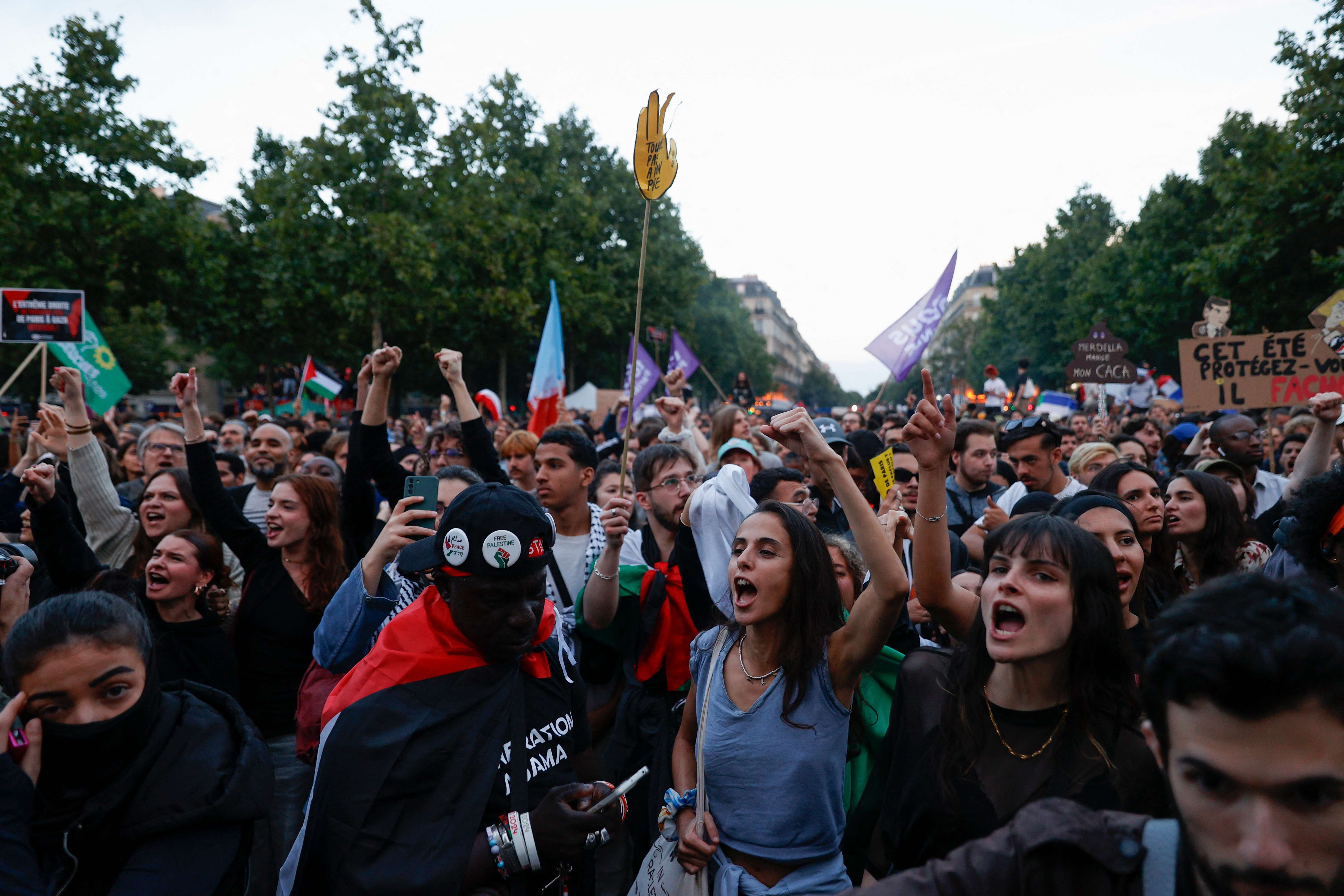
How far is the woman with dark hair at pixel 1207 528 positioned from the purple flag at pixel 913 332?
3631 millimetres

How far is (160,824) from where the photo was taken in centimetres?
204

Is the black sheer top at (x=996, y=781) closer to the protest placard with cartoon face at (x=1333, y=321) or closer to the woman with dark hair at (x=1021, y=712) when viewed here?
the woman with dark hair at (x=1021, y=712)

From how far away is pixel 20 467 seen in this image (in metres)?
5.29

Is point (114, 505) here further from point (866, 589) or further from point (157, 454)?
point (866, 589)

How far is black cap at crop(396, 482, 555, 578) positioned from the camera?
2467 mm

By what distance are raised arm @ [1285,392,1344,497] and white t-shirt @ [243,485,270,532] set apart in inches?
233

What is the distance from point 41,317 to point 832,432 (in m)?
7.32

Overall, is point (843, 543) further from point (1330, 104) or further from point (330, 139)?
point (330, 139)

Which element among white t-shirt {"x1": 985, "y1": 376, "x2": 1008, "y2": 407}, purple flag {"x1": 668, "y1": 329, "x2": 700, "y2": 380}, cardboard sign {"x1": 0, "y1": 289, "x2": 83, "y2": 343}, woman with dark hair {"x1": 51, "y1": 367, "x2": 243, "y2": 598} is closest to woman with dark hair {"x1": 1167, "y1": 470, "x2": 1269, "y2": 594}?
woman with dark hair {"x1": 51, "y1": 367, "x2": 243, "y2": 598}

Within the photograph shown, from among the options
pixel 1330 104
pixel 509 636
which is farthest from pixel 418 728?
pixel 1330 104

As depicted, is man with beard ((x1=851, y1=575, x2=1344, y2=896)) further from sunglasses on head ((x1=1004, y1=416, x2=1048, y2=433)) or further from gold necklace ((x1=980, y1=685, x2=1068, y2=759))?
sunglasses on head ((x1=1004, y1=416, x2=1048, y2=433))

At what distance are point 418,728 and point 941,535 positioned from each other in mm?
1648

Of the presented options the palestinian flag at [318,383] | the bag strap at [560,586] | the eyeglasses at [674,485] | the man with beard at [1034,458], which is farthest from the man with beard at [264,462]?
the palestinian flag at [318,383]

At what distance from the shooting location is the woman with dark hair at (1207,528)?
4.25 metres
